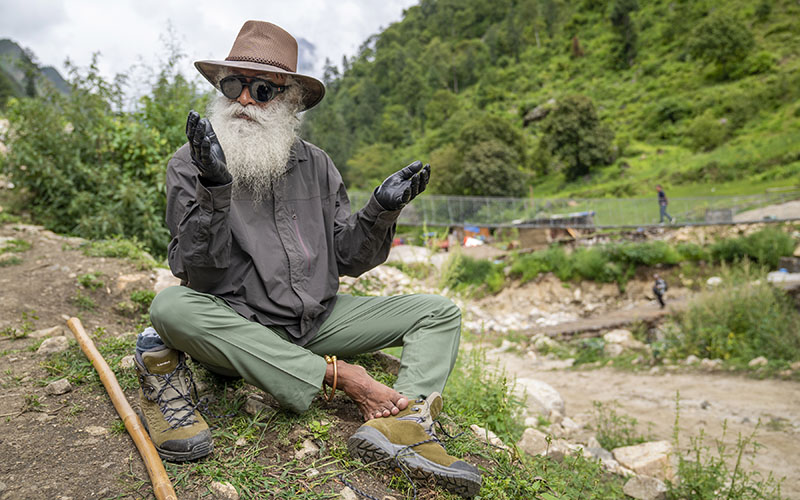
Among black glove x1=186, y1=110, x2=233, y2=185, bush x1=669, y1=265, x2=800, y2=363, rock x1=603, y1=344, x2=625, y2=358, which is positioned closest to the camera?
black glove x1=186, y1=110, x2=233, y2=185

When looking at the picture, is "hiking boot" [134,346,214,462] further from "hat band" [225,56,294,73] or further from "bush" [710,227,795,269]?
"bush" [710,227,795,269]

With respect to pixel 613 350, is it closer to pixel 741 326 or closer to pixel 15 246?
pixel 741 326

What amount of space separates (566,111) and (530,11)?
141ft

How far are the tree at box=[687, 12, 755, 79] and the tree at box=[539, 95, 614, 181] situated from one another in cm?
1349

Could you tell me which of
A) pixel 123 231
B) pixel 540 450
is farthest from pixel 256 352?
pixel 123 231

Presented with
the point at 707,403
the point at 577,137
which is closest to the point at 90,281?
the point at 707,403

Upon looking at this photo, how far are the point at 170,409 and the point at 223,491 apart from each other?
1.27 feet

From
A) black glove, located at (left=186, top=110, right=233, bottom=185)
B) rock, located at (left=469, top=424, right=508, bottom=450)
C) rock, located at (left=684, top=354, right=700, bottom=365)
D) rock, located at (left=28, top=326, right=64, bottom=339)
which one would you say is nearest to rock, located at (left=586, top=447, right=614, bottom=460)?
rock, located at (left=469, top=424, right=508, bottom=450)

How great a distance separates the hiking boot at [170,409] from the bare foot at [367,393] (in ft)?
1.74

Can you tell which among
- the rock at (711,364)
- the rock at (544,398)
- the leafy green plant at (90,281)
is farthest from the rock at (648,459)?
the rock at (711,364)

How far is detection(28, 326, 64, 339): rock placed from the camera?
269 cm

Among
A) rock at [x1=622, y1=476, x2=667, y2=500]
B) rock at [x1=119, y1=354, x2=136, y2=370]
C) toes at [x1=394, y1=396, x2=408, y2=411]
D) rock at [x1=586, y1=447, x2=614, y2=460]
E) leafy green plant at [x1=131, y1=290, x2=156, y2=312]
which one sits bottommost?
rock at [x1=586, y1=447, x2=614, y2=460]

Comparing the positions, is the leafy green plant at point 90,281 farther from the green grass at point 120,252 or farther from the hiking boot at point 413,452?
the hiking boot at point 413,452

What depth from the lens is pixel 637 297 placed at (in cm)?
1275
